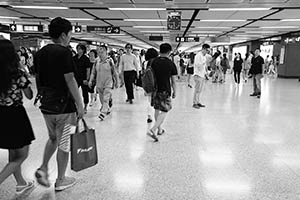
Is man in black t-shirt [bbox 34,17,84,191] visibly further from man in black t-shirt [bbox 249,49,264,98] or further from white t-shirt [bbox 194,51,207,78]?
man in black t-shirt [bbox 249,49,264,98]

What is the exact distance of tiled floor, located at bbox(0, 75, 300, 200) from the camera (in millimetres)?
2711

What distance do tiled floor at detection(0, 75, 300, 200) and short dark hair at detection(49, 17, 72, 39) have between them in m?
1.44

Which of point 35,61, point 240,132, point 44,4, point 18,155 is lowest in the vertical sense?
point 240,132

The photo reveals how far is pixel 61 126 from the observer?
8.27 feet

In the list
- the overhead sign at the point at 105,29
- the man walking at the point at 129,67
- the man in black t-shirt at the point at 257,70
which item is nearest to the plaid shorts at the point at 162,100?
the man walking at the point at 129,67

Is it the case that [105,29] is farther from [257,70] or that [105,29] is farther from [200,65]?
[200,65]

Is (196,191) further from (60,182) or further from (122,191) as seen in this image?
(60,182)

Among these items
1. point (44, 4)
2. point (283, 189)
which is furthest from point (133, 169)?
point (44, 4)

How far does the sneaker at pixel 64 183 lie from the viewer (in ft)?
8.80

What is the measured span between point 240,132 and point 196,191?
246 centimetres

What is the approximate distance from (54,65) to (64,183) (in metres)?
1.16

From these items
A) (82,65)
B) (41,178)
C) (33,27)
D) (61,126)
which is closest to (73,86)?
(61,126)

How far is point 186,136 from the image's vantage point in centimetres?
462

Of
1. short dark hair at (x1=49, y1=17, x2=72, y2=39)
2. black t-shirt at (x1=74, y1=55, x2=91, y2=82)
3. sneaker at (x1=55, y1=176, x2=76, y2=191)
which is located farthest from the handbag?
black t-shirt at (x1=74, y1=55, x2=91, y2=82)
